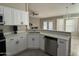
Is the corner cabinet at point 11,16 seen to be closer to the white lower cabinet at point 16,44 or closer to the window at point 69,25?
the white lower cabinet at point 16,44

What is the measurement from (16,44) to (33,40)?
0.51m

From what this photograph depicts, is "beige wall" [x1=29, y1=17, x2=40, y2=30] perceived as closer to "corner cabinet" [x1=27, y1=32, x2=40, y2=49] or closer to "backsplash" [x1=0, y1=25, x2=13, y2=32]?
"corner cabinet" [x1=27, y1=32, x2=40, y2=49]

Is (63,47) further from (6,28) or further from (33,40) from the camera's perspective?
(6,28)

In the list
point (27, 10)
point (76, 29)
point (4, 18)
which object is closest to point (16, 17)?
point (4, 18)

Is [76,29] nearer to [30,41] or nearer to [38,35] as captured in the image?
[38,35]

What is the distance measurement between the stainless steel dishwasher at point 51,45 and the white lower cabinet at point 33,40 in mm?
219

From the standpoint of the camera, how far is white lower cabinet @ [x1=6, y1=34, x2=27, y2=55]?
2116 millimetres

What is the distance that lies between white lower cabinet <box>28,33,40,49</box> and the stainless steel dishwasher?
219 mm

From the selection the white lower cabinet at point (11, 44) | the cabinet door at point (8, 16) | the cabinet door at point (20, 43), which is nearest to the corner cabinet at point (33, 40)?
the cabinet door at point (20, 43)

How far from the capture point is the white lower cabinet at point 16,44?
2.12 metres

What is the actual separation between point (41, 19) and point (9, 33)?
108 centimetres

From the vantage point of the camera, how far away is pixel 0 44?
6.95 ft

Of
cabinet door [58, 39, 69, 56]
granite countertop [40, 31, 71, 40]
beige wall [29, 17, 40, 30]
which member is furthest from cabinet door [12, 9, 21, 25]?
cabinet door [58, 39, 69, 56]

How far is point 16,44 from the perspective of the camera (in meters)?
2.24
